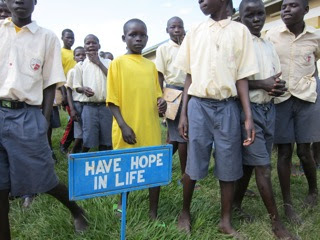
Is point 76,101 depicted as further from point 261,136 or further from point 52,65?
point 261,136

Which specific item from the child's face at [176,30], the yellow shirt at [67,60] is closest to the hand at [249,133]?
the child's face at [176,30]

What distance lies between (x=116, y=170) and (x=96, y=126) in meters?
2.64

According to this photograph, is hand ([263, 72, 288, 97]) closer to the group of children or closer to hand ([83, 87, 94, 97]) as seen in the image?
the group of children

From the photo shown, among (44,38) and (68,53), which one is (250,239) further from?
(68,53)

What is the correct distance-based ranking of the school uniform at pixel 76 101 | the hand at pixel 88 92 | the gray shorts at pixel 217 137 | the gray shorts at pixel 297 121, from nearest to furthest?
the gray shorts at pixel 217 137 → the gray shorts at pixel 297 121 → the hand at pixel 88 92 → the school uniform at pixel 76 101

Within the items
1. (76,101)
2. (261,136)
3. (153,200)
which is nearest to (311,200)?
(261,136)

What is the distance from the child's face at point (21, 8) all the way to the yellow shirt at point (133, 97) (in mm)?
719

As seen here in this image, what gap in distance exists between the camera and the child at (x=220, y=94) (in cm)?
242

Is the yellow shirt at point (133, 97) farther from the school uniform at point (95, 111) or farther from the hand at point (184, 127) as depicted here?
the school uniform at point (95, 111)

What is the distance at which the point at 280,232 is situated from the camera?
250cm

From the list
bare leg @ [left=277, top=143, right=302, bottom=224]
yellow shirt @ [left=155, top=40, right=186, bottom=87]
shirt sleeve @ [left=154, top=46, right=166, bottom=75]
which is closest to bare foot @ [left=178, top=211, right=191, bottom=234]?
bare leg @ [left=277, top=143, right=302, bottom=224]

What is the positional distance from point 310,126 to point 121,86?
1759mm

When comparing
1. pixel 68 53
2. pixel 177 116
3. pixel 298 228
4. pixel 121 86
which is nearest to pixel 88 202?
pixel 121 86

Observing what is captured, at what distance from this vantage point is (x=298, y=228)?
272 centimetres
